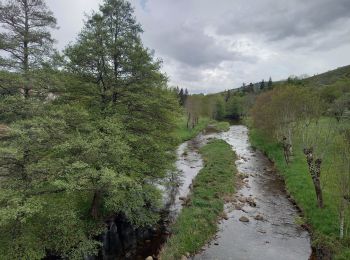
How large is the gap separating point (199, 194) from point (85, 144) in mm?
14670

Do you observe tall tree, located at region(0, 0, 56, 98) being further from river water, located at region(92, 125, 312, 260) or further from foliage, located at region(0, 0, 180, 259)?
river water, located at region(92, 125, 312, 260)

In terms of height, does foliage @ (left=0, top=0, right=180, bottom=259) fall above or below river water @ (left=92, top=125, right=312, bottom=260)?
above

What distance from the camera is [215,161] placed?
41.4 metres

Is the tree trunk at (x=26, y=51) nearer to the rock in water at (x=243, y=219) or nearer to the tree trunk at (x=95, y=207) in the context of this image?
the tree trunk at (x=95, y=207)

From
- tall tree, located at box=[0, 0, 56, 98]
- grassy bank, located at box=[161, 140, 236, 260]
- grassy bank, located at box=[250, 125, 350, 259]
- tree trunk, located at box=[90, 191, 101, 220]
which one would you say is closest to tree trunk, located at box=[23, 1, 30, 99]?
tall tree, located at box=[0, 0, 56, 98]

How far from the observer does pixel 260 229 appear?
22016 mm

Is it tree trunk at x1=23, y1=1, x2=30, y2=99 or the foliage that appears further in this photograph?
tree trunk at x1=23, y1=1, x2=30, y2=99

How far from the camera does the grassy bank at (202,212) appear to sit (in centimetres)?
1891

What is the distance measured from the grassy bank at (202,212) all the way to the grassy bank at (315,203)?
6.66m

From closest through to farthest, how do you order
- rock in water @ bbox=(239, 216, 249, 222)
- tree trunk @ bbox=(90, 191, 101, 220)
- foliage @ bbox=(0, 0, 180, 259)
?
foliage @ bbox=(0, 0, 180, 259) → tree trunk @ bbox=(90, 191, 101, 220) → rock in water @ bbox=(239, 216, 249, 222)

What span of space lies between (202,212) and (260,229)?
478cm

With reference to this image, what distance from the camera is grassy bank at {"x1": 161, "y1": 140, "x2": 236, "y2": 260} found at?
18.9m

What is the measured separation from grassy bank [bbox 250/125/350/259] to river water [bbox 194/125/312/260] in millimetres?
932

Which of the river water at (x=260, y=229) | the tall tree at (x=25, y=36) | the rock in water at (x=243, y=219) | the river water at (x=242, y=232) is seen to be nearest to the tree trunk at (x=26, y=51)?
the tall tree at (x=25, y=36)
